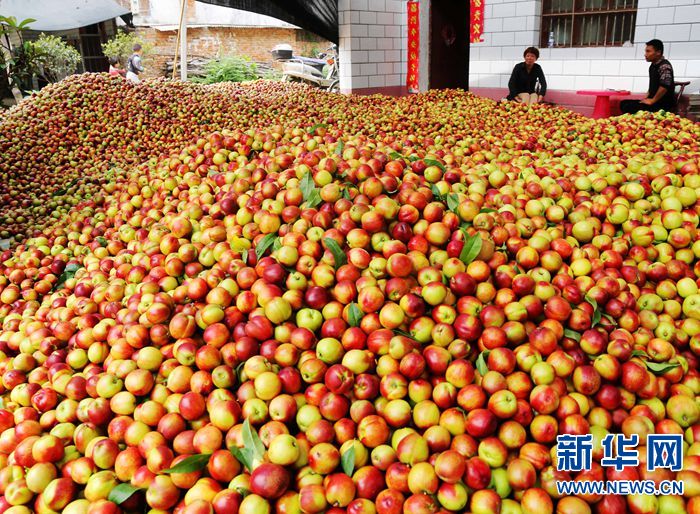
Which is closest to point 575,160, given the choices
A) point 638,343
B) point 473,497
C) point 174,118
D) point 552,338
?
point 638,343

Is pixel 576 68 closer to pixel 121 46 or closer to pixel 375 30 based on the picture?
pixel 375 30

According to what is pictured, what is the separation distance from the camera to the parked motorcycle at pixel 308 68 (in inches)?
790

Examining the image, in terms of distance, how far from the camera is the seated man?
26.0 ft

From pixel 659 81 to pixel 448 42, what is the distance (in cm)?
763

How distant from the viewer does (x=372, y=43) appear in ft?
44.2

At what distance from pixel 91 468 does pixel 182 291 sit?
2.76 ft

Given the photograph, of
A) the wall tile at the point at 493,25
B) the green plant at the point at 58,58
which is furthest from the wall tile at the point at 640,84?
the green plant at the point at 58,58

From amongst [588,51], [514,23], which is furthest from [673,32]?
[514,23]

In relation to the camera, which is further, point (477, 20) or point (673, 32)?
point (477, 20)

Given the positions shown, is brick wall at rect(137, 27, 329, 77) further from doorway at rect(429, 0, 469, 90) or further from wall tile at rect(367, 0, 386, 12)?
doorway at rect(429, 0, 469, 90)

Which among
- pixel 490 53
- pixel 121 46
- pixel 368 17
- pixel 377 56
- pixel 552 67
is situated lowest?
pixel 552 67

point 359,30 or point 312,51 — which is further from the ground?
point 312,51

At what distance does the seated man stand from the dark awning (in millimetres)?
6776

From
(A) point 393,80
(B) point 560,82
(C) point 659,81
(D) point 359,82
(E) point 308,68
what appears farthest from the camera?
(E) point 308,68
